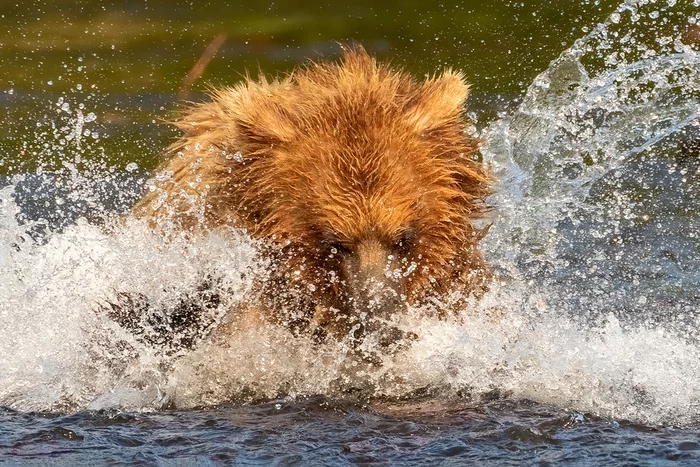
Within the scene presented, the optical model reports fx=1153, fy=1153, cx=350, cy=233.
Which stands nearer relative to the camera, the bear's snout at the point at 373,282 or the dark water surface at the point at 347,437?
the dark water surface at the point at 347,437

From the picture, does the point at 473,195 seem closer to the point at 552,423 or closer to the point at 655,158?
the point at 552,423

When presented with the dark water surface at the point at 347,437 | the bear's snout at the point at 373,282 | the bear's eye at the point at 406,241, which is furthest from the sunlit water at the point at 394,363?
the bear's eye at the point at 406,241

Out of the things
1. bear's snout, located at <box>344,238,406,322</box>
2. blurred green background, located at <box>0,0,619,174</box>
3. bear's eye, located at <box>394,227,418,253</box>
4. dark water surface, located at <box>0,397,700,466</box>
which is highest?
blurred green background, located at <box>0,0,619,174</box>

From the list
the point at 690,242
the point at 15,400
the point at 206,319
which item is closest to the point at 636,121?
the point at 690,242

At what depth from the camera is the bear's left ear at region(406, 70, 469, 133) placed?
5.80 m

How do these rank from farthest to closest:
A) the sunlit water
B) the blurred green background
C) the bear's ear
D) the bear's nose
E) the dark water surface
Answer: the blurred green background → the bear's ear → the bear's nose → the sunlit water → the dark water surface

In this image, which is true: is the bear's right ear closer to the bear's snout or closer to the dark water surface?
the bear's snout

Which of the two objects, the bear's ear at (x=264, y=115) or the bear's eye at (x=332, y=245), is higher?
the bear's ear at (x=264, y=115)

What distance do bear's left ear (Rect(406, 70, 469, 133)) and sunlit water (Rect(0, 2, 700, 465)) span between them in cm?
55

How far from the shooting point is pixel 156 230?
247 inches

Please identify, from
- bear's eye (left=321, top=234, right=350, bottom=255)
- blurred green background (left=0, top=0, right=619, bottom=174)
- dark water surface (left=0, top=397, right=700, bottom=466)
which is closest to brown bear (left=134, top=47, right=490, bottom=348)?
bear's eye (left=321, top=234, right=350, bottom=255)

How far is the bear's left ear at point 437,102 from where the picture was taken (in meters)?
5.80

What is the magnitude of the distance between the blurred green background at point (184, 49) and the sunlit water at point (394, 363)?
14.8ft

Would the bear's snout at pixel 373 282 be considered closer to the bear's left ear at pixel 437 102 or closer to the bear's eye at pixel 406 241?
the bear's eye at pixel 406 241
